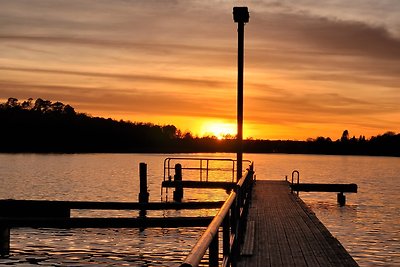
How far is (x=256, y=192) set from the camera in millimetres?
28953

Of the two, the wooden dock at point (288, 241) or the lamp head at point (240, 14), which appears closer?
the wooden dock at point (288, 241)

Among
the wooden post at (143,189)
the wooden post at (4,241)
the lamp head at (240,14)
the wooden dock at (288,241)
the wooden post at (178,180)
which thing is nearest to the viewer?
the wooden dock at (288,241)

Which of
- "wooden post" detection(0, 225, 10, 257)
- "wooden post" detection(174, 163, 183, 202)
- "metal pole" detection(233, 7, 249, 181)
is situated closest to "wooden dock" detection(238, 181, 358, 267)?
"metal pole" detection(233, 7, 249, 181)

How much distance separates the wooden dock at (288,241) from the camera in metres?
12.0

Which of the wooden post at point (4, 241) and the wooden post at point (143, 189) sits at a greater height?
the wooden post at point (143, 189)

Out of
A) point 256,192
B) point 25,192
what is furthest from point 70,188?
point 256,192

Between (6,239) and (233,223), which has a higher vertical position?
(233,223)

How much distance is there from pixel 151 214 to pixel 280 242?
26980 millimetres

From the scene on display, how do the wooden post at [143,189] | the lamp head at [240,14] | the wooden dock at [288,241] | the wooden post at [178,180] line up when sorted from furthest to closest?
the wooden post at [178,180] → the wooden post at [143,189] → the lamp head at [240,14] → the wooden dock at [288,241]

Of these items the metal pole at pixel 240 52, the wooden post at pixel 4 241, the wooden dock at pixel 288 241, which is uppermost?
the metal pole at pixel 240 52

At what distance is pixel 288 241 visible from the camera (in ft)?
46.5

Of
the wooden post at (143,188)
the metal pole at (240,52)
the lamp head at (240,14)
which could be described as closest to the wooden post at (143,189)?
the wooden post at (143,188)

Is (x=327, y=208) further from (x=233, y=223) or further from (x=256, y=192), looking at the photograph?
(x=233, y=223)

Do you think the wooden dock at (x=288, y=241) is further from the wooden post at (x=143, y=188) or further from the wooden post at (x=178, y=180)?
the wooden post at (x=178, y=180)
